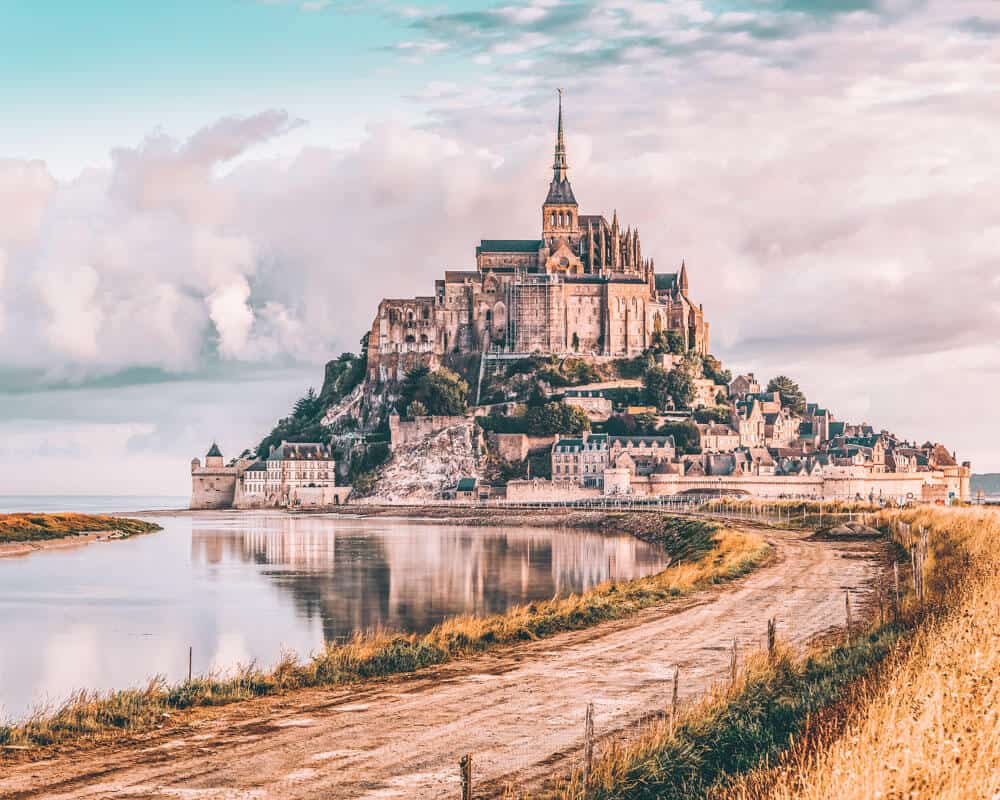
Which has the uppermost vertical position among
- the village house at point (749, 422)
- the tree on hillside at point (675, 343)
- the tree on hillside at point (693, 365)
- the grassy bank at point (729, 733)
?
the tree on hillside at point (675, 343)

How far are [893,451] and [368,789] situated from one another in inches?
4242

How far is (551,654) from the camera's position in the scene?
58.3 feet

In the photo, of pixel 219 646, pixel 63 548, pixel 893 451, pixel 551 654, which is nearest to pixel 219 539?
pixel 63 548

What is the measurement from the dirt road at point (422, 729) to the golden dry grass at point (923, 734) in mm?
2899

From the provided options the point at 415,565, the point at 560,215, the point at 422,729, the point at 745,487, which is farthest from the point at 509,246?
the point at 422,729

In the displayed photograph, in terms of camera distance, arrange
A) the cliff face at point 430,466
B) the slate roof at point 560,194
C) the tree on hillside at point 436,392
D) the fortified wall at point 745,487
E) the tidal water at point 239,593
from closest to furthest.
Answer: the tidal water at point 239,593, the fortified wall at point 745,487, the cliff face at point 430,466, the tree on hillside at point 436,392, the slate roof at point 560,194

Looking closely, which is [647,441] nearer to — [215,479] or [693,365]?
[693,365]

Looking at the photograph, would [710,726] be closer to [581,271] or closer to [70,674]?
[70,674]

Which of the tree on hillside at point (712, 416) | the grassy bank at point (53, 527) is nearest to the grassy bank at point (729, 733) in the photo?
the grassy bank at point (53, 527)

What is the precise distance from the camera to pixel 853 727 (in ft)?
29.7

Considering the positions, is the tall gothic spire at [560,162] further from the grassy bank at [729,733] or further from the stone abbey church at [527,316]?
the grassy bank at [729,733]

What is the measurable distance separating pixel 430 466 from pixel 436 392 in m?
7.56

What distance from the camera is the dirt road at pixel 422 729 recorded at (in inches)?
415

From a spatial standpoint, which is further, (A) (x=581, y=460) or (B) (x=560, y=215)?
(B) (x=560, y=215)
